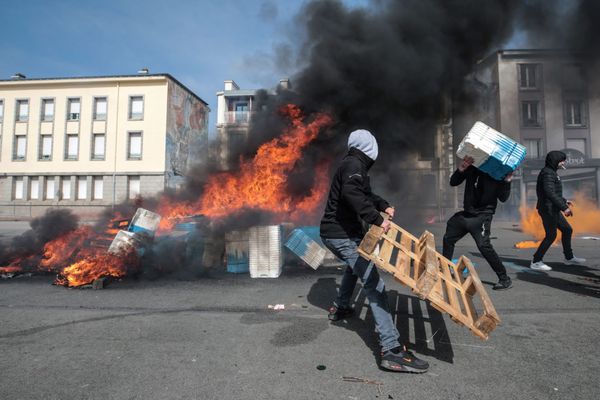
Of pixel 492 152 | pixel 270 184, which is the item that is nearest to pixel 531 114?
pixel 270 184

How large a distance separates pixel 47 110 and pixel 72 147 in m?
3.76

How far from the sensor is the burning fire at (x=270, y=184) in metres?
8.57

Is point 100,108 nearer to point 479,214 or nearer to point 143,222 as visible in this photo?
point 143,222

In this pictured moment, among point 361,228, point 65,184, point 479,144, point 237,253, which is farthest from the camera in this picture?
point 65,184

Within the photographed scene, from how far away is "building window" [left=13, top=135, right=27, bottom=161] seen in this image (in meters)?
28.0

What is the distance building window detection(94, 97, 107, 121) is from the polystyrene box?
2927cm

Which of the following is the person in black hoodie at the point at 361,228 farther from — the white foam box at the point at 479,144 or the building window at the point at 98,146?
the building window at the point at 98,146

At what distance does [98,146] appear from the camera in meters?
27.6

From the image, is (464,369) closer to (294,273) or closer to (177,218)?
(294,273)

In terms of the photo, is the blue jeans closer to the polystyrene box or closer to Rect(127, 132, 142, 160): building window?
the polystyrene box

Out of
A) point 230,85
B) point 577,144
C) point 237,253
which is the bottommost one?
point 237,253

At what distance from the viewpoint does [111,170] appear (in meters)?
27.1

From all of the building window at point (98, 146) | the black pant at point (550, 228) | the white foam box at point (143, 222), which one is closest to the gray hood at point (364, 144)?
the black pant at point (550, 228)

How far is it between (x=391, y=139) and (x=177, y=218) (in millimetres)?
6141
